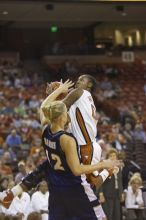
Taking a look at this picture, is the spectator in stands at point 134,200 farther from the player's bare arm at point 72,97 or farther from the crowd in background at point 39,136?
the player's bare arm at point 72,97

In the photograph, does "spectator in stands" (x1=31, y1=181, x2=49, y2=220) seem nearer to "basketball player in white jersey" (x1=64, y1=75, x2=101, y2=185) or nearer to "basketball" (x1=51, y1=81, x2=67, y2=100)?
"basketball player in white jersey" (x1=64, y1=75, x2=101, y2=185)

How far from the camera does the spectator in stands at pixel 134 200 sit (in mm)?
13008

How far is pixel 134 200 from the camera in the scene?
13.1 m

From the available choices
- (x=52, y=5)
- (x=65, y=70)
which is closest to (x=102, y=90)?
(x=65, y=70)

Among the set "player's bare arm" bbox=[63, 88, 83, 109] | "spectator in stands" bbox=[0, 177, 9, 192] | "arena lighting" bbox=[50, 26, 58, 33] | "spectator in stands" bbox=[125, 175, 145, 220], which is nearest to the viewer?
"player's bare arm" bbox=[63, 88, 83, 109]

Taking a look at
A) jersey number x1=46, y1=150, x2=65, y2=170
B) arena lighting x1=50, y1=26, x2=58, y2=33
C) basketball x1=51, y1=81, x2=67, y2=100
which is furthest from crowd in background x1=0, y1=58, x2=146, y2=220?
arena lighting x1=50, y1=26, x2=58, y2=33

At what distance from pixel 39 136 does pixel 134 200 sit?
6601 millimetres

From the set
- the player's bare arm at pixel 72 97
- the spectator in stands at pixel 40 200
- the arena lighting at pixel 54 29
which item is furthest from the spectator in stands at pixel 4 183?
the arena lighting at pixel 54 29

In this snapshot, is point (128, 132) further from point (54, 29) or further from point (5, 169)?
point (54, 29)

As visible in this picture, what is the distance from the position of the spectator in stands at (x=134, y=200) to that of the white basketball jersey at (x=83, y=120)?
616cm

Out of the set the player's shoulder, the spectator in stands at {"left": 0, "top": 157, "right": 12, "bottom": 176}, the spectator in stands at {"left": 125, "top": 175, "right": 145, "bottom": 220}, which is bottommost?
the spectator in stands at {"left": 125, "top": 175, "right": 145, "bottom": 220}

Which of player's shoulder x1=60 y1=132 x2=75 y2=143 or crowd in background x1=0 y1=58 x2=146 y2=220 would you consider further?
crowd in background x1=0 y1=58 x2=146 y2=220

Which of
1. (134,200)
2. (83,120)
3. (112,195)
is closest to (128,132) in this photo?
(134,200)

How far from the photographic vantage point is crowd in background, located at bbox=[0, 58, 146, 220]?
12.0m
